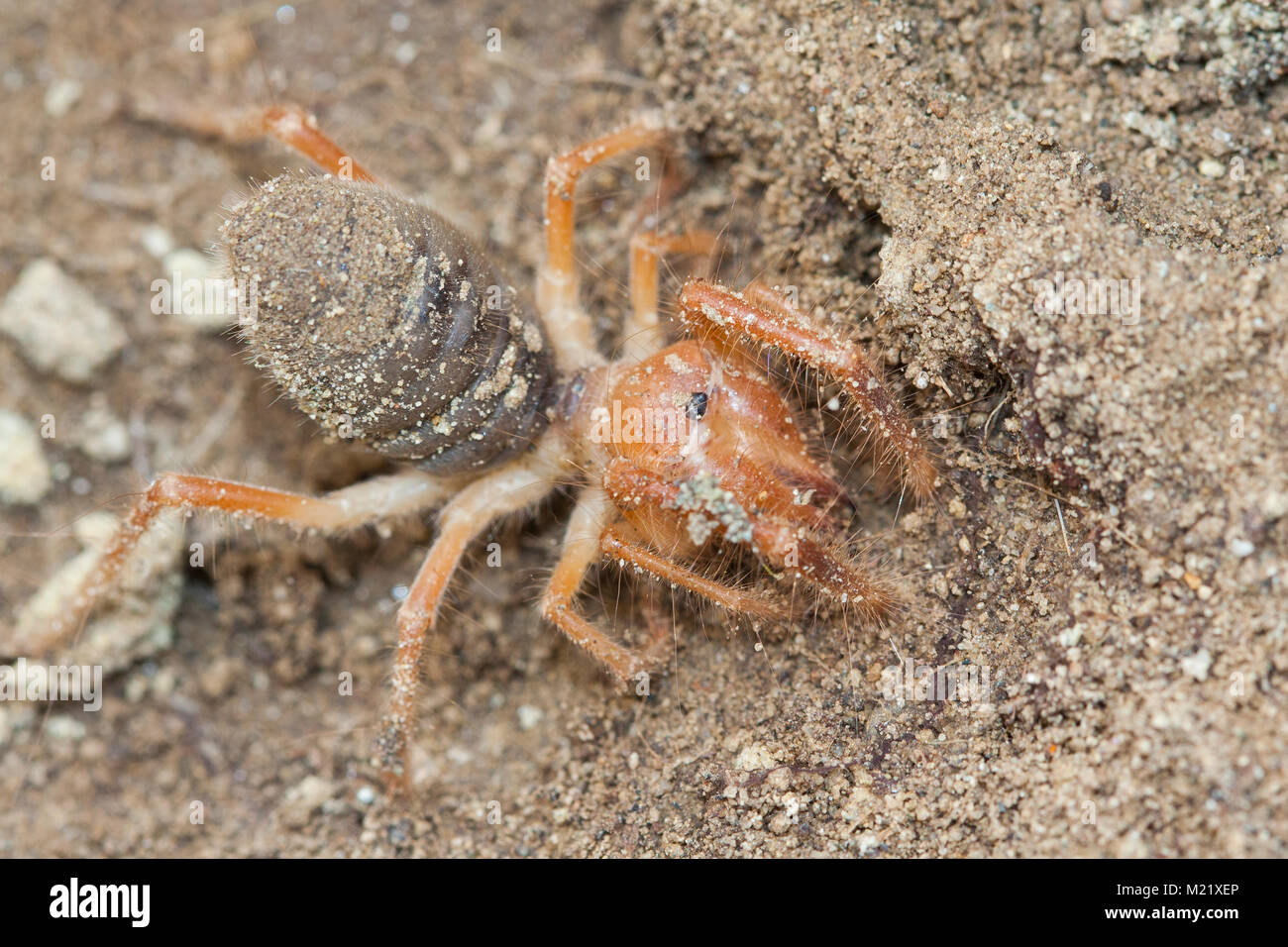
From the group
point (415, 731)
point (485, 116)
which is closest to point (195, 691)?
point (415, 731)

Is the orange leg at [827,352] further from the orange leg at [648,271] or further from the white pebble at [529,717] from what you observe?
the white pebble at [529,717]

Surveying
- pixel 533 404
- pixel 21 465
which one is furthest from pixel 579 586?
pixel 21 465

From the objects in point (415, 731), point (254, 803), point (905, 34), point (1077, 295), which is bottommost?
point (254, 803)

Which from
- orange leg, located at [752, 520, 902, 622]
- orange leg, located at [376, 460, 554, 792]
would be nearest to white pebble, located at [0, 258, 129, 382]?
orange leg, located at [376, 460, 554, 792]

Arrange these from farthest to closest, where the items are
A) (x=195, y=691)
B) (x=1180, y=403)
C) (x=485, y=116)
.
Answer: (x=485, y=116)
(x=195, y=691)
(x=1180, y=403)

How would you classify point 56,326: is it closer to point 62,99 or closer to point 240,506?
point 62,99

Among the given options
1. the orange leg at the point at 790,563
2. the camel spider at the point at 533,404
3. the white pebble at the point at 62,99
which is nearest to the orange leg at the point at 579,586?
the camel spider at the point at 533,404

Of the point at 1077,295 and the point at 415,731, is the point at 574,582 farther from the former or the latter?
the point at 1077,295
